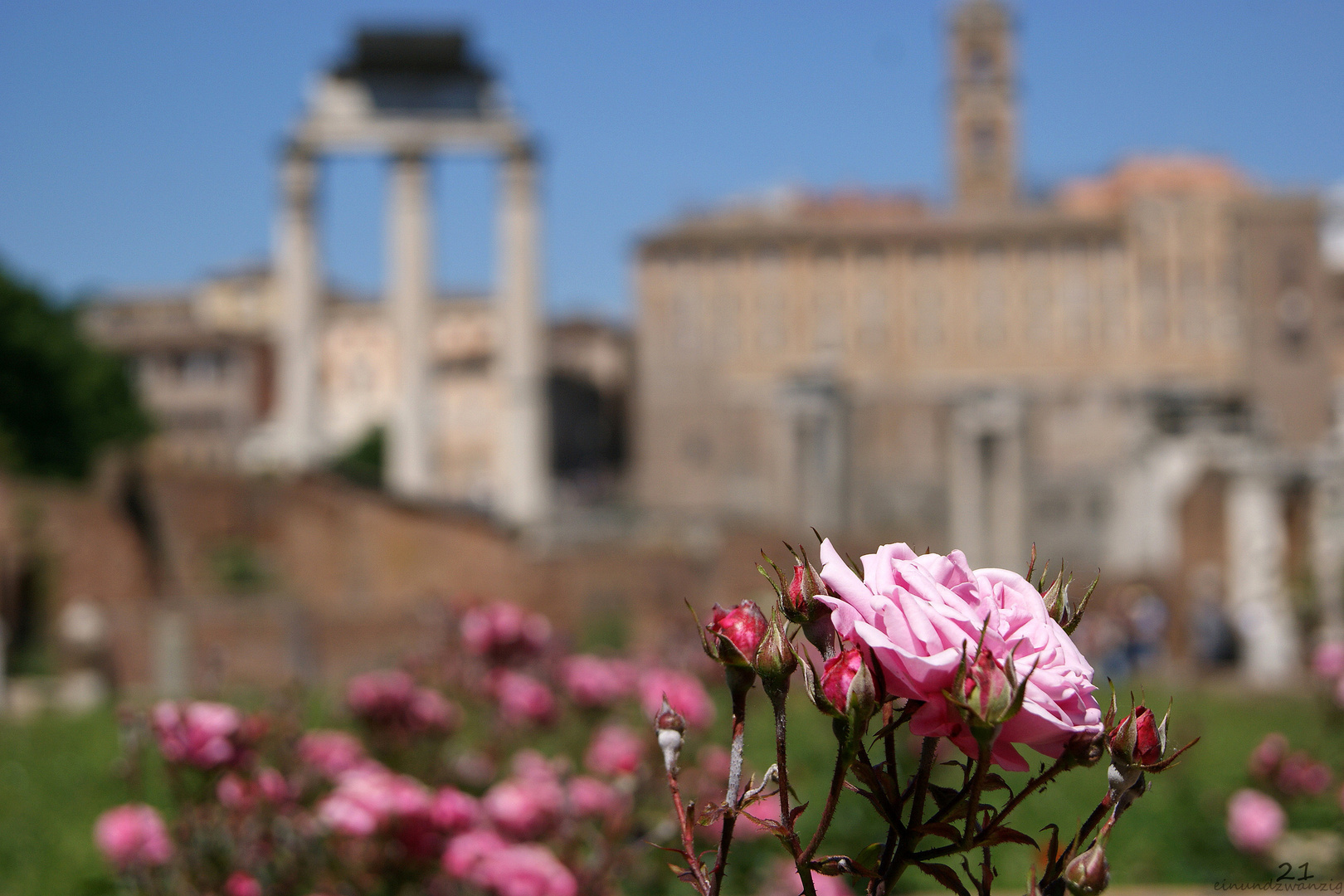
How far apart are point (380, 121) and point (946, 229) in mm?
31824

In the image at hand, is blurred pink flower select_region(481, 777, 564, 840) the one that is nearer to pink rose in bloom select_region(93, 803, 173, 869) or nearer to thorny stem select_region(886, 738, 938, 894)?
pink rose in bloom select_region(93, 803, 173, 869)

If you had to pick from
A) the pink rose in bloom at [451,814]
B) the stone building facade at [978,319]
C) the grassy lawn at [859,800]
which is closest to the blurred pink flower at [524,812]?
the pink rose in bloom at [451,814]

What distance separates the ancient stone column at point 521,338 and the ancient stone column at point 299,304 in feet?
12.3

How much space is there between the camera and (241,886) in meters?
3.17

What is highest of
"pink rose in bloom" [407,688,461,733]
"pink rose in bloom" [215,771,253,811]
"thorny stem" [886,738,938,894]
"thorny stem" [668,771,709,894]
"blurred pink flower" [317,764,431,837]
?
"thorny stem" [886,738,938,894]

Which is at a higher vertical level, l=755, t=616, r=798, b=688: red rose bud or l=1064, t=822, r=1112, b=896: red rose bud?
l=755, t=616, r=798, b=688: red rose bud

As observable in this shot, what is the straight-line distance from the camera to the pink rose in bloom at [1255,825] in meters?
4.32

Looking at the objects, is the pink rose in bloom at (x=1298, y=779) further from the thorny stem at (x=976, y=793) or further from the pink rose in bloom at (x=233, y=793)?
the thorny stem at (x=976, y=793)

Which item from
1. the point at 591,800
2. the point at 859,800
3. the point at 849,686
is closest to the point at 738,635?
the point at 849,686

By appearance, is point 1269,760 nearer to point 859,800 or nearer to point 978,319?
point 859,800

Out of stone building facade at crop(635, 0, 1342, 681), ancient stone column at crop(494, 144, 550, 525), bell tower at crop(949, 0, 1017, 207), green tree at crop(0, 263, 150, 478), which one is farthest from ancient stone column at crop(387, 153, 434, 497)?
bell tower at crop(949, 0, 1017, 207)

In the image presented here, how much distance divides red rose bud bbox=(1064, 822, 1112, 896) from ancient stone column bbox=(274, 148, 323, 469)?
106ft

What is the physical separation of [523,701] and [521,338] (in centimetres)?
2948

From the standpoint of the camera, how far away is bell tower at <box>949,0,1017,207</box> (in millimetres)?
64750
